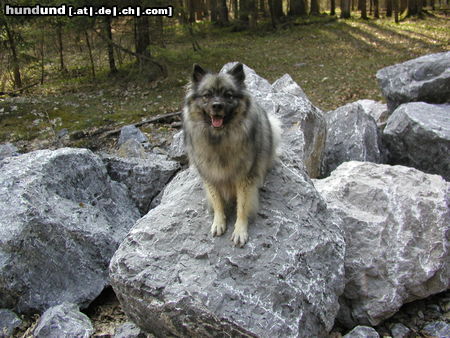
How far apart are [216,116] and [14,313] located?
9.77 feet

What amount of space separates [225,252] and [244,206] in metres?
0.45

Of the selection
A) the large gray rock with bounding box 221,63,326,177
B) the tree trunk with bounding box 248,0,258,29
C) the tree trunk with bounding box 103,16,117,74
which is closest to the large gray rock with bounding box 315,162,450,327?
the large gray rock with bounding box 221,63,326,177

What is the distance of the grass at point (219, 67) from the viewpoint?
9742mm

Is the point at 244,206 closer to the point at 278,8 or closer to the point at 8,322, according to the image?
the point at 8,322

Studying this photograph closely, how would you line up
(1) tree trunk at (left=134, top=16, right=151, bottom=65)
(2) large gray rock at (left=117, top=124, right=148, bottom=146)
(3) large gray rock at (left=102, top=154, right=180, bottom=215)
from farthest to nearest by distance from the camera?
1. (1) tree trunk at (left=134, top=16, right=151, bottom=65)
2. (2) large gray rock at (left=117, top=124, right=148, bottom=146)
3. (3) large gray rock at (left=102, top=154, right=180, bottom=215)

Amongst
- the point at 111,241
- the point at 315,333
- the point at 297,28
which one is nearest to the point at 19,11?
the point at 111,241

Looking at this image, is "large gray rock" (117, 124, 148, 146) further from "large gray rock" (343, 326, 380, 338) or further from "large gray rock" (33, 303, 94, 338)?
"large gray rock" (343, 326, 380, 338)

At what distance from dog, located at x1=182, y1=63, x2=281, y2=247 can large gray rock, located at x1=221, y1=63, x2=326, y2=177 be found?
6.04ft

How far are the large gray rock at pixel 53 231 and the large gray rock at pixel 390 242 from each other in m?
2.72

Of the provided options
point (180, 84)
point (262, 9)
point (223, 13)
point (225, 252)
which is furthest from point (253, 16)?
point (225, 252)

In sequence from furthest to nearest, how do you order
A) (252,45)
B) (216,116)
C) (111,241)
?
(252,45)
(111,241)
(216,116)

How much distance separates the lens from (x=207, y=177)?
3.80 metres

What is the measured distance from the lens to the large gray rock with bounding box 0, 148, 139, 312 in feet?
13.9

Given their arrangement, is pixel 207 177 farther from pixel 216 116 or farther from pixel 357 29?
pixel 357 29
